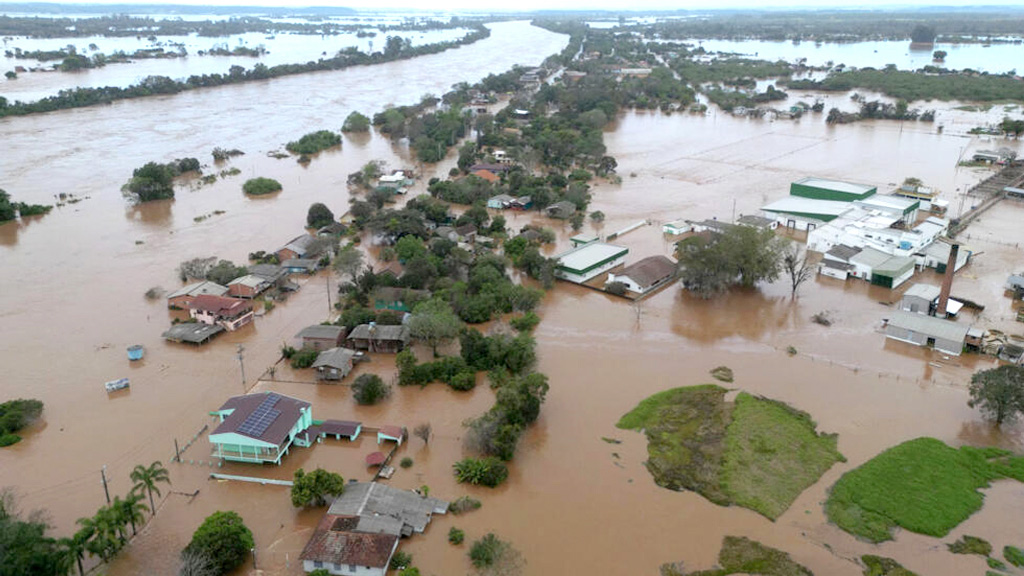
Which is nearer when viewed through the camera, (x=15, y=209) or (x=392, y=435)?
(x=392, y=435)

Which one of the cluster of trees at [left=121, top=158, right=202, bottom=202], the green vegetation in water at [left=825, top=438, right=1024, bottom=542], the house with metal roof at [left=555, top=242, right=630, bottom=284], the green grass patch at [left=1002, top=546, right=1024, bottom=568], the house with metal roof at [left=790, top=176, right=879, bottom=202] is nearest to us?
the green grass patch at [left=1002, top=546, right=1024, bottom=568]

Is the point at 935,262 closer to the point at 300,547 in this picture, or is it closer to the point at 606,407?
the point at 606,407

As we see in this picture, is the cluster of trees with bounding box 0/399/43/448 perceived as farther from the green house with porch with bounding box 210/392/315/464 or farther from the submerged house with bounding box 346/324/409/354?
the submerged house with bounding box 346/324/409/354

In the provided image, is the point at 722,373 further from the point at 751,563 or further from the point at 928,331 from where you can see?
the point at 751,563

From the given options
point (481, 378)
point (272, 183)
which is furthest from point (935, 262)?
point (272, 183)

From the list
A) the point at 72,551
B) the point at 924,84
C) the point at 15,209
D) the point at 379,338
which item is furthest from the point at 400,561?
the point at 924,84

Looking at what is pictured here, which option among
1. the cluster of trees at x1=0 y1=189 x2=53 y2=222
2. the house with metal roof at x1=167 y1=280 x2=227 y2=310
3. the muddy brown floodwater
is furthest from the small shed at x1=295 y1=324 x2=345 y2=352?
the cluster of trees at x1=0 y1=189 x2=53 y2=222

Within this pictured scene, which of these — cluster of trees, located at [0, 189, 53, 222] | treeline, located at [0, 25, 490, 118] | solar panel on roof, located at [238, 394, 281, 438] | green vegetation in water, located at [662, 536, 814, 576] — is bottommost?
green vegetation in water, located at [662, 536, 814, 576]
